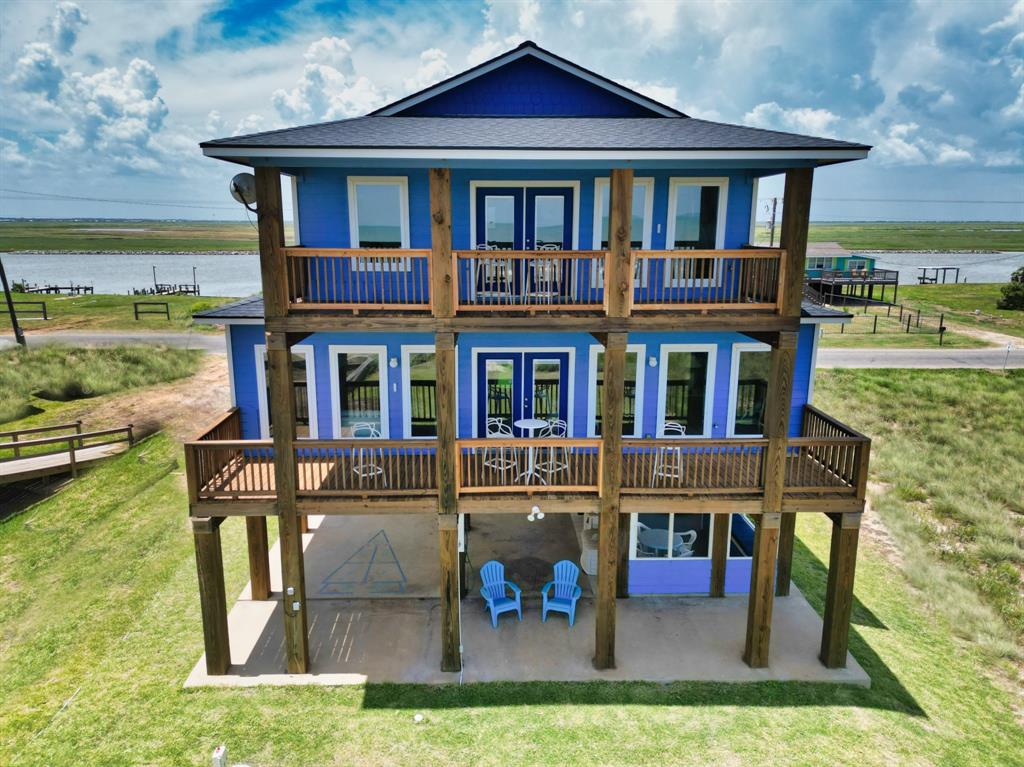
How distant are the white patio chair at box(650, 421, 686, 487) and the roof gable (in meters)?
6.75

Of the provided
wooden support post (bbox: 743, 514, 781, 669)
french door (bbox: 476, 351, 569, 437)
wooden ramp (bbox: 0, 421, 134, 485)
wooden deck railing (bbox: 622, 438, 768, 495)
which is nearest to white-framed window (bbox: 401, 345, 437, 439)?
french door (bbox: 476, 351, 569, 437)

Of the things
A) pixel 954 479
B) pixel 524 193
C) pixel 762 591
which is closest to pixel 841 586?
pixel 762 591

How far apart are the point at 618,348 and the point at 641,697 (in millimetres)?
5759

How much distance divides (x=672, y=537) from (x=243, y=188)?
10742 mm

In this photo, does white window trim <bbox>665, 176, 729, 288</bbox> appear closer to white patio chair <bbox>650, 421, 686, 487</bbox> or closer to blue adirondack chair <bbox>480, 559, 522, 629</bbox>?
white patio chair <bbox>650, 421, 686, 487</bbox>

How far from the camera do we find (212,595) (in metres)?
10.5

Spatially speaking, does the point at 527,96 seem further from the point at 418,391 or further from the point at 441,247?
the point at 418,391

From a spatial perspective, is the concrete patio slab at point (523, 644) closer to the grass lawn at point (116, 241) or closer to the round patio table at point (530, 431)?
the round patio table at point (530, 431)

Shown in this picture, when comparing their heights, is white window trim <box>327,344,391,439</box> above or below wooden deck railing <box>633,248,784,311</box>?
below

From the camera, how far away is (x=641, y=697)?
33.4 feet

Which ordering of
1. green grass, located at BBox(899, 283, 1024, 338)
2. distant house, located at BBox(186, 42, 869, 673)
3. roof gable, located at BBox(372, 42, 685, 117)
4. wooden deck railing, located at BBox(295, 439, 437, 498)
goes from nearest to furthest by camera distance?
1. distant house, located at BBox(186, 42, 869, 673)
2. wooden deck railing, located at BBox(295, 439, 437, 498)
3. roof gable, located at BBox(372, 42, 685, 117)
4. green grass, located at BBox(899, 283, 1024, 338)

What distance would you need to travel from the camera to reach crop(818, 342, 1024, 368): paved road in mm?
34594

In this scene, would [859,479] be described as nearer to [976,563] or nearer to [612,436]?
[612,436]

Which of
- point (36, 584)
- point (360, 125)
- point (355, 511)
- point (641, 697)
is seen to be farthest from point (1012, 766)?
point (36, 584)
